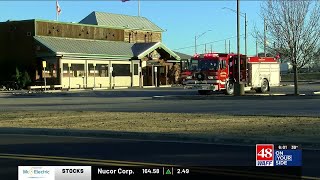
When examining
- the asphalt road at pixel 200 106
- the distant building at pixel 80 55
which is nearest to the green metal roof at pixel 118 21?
the distant building at pixel 80 55

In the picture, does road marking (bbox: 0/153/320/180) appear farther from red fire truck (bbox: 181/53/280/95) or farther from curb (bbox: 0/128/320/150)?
red fire truck (bbox: 181/53/280/95)

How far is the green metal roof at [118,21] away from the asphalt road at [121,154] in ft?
177

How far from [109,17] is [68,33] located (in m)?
15.9

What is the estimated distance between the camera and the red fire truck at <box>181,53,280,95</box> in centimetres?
3328

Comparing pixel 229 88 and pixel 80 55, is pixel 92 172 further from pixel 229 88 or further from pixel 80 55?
pixel 80 55

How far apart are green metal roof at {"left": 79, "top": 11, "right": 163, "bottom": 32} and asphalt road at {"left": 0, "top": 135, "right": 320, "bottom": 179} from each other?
5387cm

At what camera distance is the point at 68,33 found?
53.8 m

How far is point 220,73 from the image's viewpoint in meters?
33.3

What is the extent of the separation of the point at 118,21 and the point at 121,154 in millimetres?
58678

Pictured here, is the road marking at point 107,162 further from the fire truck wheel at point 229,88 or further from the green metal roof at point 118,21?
the green metal roof at point 118,21

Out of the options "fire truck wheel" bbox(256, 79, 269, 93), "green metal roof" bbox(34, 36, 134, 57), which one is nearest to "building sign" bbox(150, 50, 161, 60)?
"green metal roof" bbox(34, 36, 134, 57)

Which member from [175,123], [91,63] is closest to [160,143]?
[175,123]

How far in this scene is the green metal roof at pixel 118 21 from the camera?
6712cm

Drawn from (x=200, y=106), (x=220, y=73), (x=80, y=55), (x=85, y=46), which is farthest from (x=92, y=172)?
(x=85, y=46)
